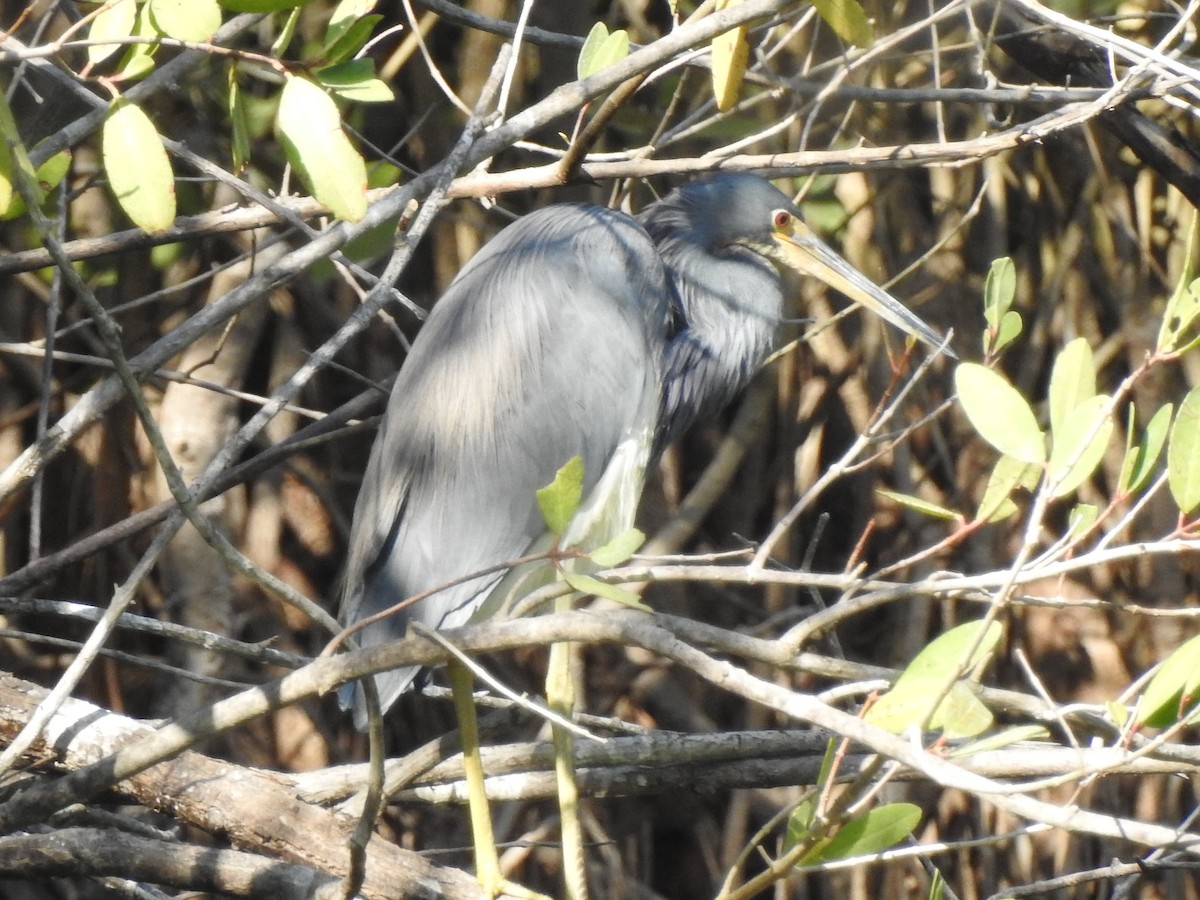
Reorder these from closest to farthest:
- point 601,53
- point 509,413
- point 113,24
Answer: point 113,24
point 601,53
point 509,413

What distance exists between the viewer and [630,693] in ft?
10.3

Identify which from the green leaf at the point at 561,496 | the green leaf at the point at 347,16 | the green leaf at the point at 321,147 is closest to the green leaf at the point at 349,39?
the green leaf at the point at 347,16

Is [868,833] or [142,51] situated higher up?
[142,51]

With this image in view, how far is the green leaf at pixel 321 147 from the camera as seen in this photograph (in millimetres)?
1124

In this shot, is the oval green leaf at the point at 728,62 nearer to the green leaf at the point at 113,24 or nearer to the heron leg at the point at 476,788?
the green leaf at the point at 113,24

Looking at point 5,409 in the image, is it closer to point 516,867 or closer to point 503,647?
point 516,867

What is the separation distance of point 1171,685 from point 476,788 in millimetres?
1117

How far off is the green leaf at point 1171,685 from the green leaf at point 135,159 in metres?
0.87

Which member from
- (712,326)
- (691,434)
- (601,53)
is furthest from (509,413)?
(691,434)

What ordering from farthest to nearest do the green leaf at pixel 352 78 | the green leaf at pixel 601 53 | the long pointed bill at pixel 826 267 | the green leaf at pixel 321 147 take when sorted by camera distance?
the long pointed bill at pixel 826 267, the green leaf at pixel 601 53, the green leaf at pixel 352 78, the green leaf at pixel 321 147

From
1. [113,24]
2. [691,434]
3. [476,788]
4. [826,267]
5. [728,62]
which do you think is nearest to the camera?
[113,24]

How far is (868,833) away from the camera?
105cm

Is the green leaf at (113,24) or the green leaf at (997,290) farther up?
the green leaf at (113,24)

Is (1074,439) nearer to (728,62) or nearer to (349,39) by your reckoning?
(728,62)
